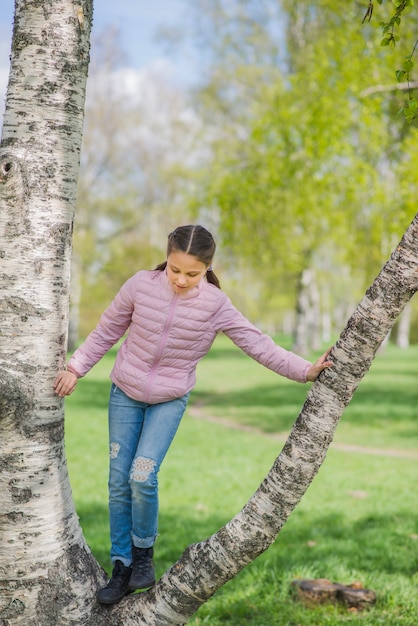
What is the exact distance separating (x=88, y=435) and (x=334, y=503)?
17.9 feet

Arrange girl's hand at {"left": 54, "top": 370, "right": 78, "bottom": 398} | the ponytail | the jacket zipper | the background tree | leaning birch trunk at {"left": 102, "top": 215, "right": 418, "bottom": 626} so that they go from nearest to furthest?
leaning birch trunk at {"left": 102, "top": 215, "right": 418, "bottom": 626}, girl's hand at {"left": 54, "top": 370, "right": 78, "bottom": 398}, the jacket zipper, the ponytail, the background tree

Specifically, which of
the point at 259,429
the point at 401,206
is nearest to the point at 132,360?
the point at 259,429

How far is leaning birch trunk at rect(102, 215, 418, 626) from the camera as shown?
9.19 feet

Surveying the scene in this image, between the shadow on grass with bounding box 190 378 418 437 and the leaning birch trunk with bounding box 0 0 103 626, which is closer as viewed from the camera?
the leaning birch trunk with bounding box 0 0 103 626

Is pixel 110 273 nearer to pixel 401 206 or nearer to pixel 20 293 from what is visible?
pixel 401 206

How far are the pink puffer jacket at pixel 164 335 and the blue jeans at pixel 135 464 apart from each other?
0.24 feet

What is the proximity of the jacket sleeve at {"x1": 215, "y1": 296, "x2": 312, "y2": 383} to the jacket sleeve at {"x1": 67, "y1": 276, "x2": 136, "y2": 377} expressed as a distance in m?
0.42

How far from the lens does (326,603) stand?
4246 mm

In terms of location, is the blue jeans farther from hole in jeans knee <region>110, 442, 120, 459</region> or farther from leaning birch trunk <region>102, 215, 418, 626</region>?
leaning birch trunk <region>102, 215, 418, 626</region>

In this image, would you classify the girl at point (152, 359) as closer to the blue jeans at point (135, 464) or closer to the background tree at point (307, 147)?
the blue jeans at point (135, 464)

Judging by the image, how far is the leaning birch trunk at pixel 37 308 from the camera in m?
2.98

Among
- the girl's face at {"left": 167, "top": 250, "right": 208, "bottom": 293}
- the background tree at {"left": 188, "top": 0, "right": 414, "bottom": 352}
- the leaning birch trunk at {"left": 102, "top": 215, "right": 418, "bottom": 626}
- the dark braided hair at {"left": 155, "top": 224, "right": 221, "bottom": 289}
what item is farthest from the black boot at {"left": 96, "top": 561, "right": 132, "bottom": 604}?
the background tree at {"left": 188, "top": 0, "right": 414, "bottom": 352}

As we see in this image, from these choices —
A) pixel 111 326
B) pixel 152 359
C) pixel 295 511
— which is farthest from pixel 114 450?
pixel 295 511

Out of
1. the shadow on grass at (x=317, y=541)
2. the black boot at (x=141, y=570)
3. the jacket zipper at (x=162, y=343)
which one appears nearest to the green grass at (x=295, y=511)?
the shadow on grass at (x=317, y=541)
